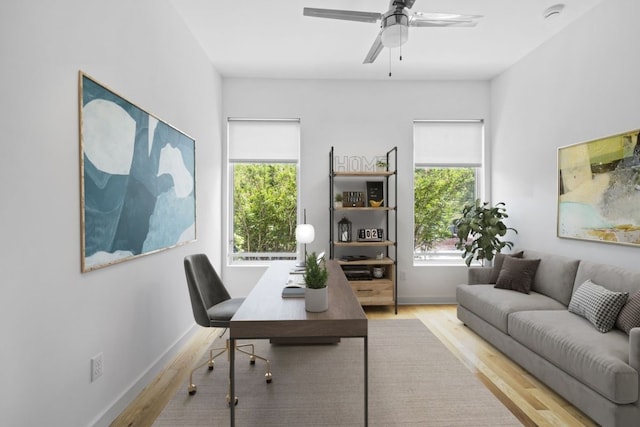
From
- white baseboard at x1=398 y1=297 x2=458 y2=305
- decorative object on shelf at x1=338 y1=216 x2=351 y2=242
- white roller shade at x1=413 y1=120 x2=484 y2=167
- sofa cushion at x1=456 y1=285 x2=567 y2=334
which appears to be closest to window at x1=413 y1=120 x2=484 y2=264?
white roller shade at x1=413 y1=120 x2=484 y2=167

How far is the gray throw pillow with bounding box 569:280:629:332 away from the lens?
239cm

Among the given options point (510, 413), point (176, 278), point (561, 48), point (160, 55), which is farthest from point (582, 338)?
point (160, 55)

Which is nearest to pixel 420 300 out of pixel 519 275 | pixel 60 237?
pixel 519 275

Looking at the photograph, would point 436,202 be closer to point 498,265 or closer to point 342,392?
point 498,265

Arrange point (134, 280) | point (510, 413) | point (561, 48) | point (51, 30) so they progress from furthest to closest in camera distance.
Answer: point (561, 48) → point (134, 280) → point (510, 413) → point (51, 30)

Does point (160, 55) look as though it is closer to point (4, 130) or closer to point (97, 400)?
point (4, 130)

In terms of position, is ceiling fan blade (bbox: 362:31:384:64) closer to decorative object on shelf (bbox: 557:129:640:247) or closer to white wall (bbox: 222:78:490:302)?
white wall (bbox: 222:78:490:302)

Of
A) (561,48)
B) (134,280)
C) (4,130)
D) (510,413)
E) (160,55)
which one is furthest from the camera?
(561,48)

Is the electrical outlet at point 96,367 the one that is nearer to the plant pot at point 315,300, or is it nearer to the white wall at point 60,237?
the white wall at point 60,237

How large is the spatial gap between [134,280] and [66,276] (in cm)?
68

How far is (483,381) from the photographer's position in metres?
2.63

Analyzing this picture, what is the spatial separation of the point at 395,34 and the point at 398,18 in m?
0.09

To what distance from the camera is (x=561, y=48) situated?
3508 mm

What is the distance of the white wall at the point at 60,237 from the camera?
4.72ft
